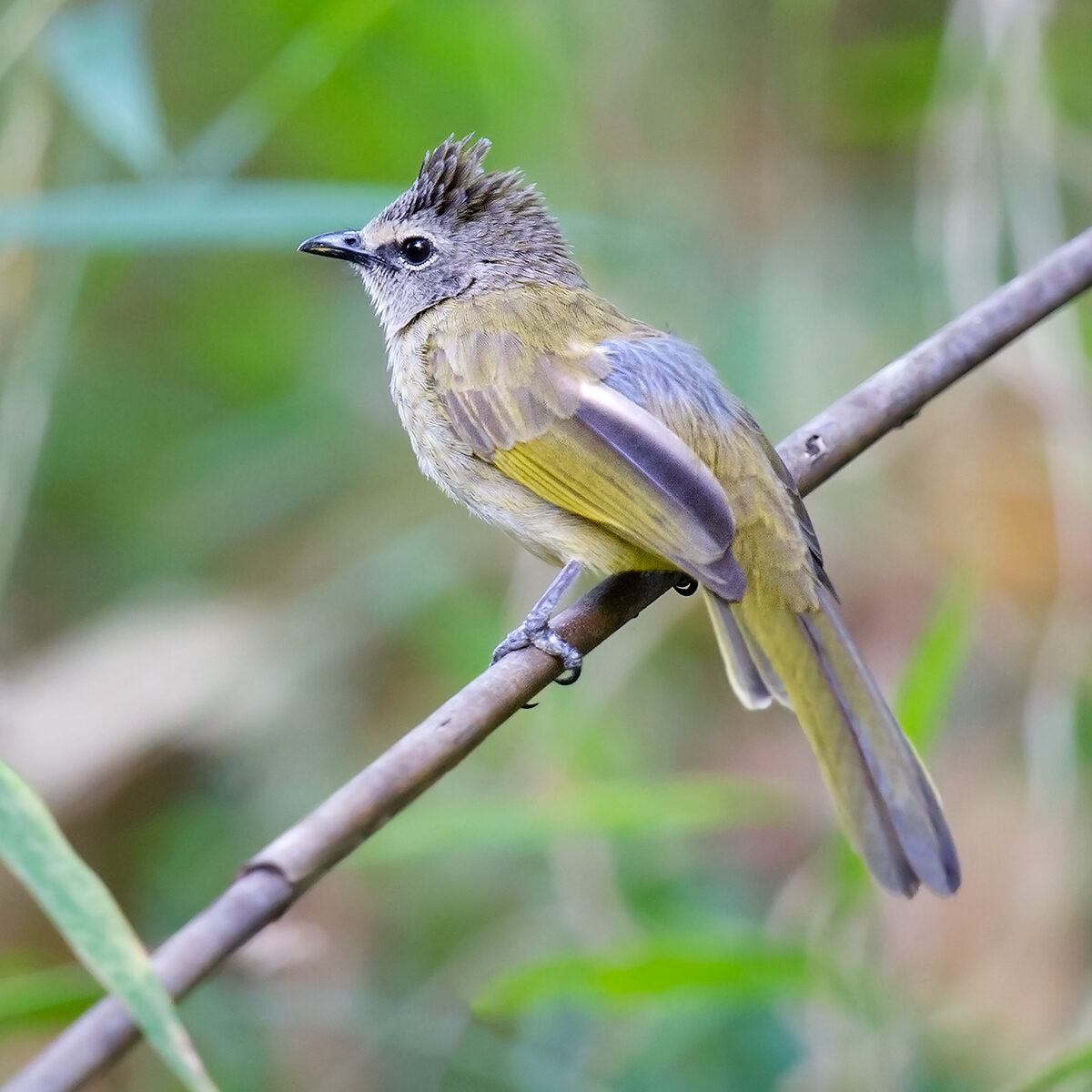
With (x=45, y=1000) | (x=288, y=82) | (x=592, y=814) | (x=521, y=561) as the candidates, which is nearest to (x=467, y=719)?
(x=45, y=1000)

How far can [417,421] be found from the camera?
10.6ft

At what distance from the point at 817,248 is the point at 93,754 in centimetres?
311

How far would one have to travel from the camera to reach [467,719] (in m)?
1.82

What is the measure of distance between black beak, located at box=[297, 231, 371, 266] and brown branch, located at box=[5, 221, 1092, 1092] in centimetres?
117

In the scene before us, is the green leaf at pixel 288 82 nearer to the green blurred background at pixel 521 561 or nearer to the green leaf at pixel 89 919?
the green blurred background at pixel 521 561

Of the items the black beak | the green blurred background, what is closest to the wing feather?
the black beak

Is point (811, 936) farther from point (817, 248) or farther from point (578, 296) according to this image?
point (817, 248)

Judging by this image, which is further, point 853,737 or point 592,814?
point 592,814

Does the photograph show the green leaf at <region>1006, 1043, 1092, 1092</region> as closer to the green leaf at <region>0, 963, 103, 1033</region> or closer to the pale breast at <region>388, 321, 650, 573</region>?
the pale breast at <region>388, 321, 650, 573</region>

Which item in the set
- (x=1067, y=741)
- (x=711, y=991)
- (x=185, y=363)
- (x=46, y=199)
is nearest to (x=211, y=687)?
(x=185, y=363)

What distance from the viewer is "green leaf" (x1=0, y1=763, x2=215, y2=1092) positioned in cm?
140

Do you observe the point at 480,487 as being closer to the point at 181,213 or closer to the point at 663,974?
the point at 181,213

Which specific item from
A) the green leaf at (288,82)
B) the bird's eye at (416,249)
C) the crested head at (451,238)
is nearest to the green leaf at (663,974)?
the crested head at (451,238)

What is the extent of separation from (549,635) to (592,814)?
27.4 inches
